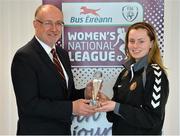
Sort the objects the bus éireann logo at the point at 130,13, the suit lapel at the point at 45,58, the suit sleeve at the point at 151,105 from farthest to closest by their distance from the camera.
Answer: the bus éireann logo at the point at 130,13 → the suit lapel at the point at 45,58 → the suit sleeve at the point at 151,105

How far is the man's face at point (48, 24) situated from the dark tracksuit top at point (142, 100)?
0.61 meters

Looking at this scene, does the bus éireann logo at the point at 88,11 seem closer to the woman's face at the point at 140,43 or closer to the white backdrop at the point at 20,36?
the white backdrop at the point at 20,36

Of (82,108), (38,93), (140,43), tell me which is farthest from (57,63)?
(140,43)

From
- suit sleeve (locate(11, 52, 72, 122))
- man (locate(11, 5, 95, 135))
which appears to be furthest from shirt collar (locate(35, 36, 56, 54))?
suit sleeve (locate(11, 52, 72, 122))

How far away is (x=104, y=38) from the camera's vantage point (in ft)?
9.50

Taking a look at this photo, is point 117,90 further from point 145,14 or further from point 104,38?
point 145,14

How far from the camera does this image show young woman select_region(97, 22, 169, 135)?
2.28m

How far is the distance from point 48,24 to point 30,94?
1.72ft

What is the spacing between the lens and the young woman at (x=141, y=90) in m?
2.28

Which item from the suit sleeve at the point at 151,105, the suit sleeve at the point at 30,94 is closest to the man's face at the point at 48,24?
the suit sleeve at the point at 30,94

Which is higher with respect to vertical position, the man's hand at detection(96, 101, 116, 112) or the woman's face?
the woman's face

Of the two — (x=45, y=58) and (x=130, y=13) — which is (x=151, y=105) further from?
(x=130, y=13)

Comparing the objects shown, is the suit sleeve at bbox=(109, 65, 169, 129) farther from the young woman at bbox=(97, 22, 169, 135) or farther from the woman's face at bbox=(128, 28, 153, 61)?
the woman's face at bbox=(128, 28, 153, 61)
